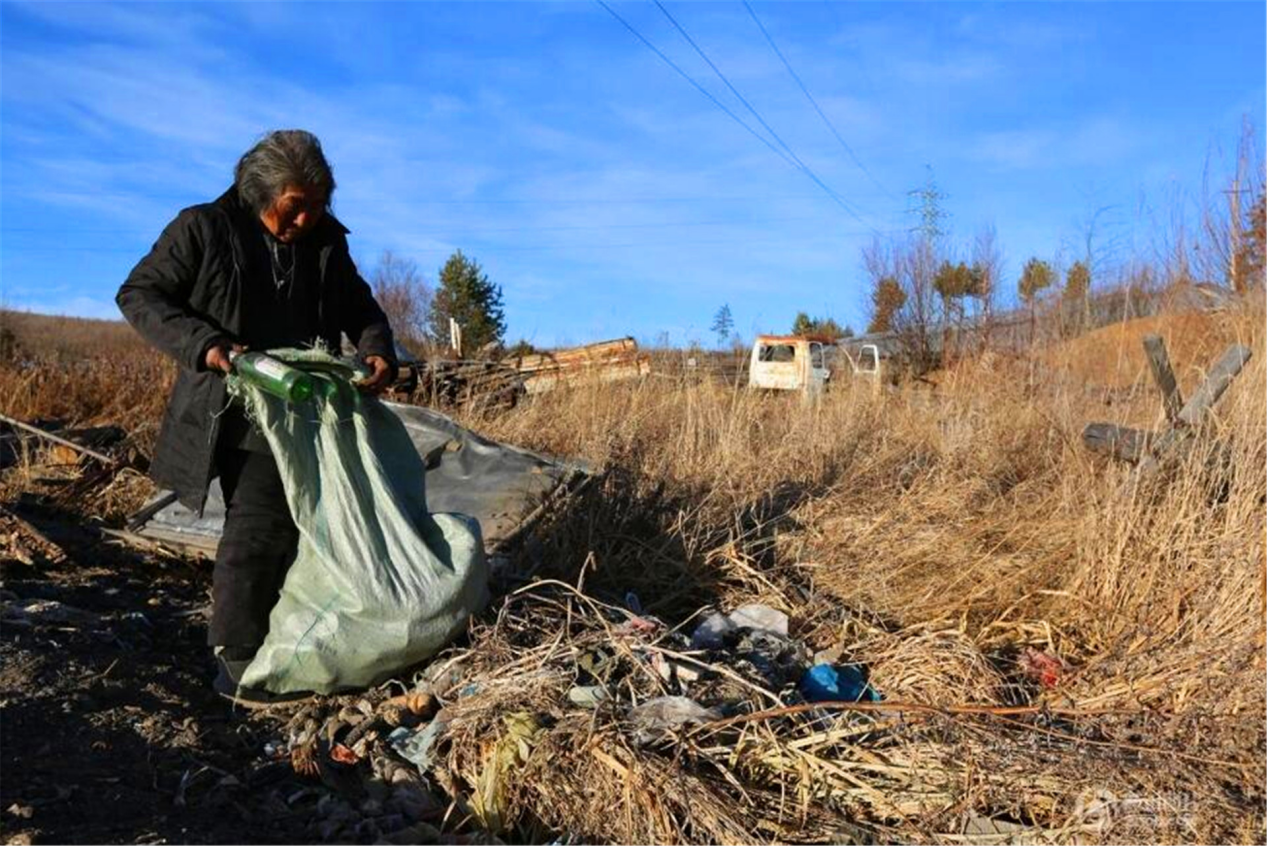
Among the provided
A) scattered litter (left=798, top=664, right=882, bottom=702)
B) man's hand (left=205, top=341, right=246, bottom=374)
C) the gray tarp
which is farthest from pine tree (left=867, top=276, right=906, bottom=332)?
man's hand (left=205, top=341, right=246, bottom=374)

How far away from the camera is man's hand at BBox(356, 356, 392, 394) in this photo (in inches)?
117

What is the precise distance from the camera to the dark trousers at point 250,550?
2893 mm

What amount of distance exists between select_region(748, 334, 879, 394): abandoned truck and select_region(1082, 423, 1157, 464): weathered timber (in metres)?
3.51

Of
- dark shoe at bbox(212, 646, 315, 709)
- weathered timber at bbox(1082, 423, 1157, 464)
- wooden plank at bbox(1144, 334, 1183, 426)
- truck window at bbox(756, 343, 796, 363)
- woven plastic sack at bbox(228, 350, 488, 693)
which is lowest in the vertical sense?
dark shoe at bbox(212, 646, 315, 709)

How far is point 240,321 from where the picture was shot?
2.92 m

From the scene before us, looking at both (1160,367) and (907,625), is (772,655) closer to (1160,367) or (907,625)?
Answer: (907,625)

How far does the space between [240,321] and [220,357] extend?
0.85 ft

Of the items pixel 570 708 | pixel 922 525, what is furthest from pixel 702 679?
pixel 922 525

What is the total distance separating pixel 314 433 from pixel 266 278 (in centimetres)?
48

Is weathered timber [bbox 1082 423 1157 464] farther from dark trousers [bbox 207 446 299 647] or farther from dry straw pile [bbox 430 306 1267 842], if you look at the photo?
dark trousers [bbox 207 446 299 647]

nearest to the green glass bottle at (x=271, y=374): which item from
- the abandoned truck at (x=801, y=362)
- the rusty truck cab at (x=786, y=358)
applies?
the abandoned truck at (x=801, y=362)

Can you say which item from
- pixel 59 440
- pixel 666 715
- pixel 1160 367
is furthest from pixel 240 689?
pixel 1160 367

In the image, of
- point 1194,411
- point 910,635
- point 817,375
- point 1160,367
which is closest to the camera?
point 910,635

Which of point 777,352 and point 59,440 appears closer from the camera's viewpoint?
point 59,440
